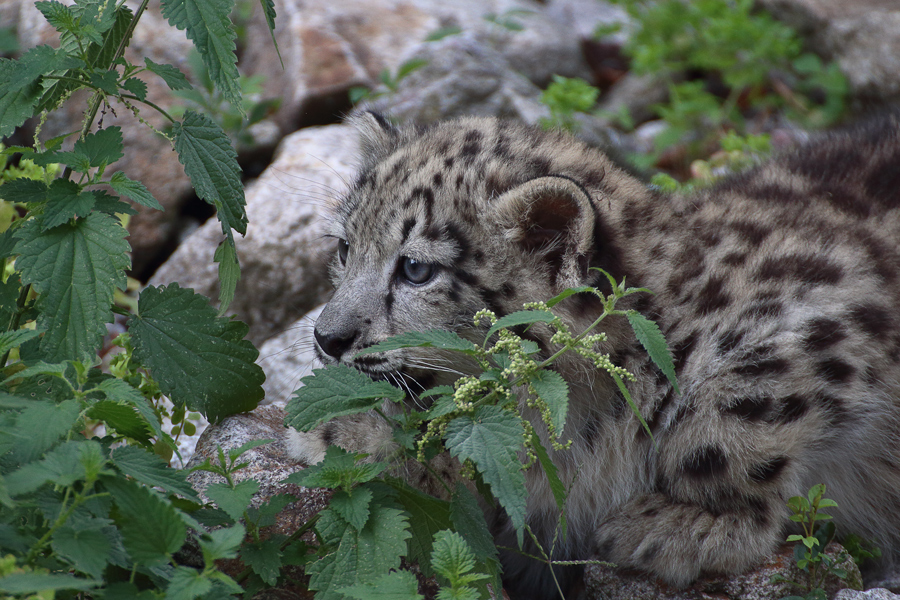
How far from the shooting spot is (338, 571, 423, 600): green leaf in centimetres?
264

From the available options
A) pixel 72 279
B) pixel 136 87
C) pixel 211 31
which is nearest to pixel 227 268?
pixel 72 279

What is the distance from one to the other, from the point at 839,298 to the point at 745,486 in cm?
93

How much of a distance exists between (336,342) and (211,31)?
56.5 inches

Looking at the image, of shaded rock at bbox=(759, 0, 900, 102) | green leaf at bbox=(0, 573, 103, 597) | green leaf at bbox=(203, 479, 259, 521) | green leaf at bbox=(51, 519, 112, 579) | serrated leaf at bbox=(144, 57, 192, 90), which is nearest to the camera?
green leaf at bbox=(0, 573, 103, 597)

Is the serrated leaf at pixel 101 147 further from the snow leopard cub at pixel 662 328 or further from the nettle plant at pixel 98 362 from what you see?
the snow leopard cub at pixel 662 328

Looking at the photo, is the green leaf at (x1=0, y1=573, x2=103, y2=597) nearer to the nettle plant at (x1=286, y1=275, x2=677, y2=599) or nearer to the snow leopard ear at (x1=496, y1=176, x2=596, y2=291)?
the nettle plant at (x1=286, y1=275, x2=677, y2=599)

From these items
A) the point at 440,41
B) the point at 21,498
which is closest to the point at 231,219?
the point at 21,498

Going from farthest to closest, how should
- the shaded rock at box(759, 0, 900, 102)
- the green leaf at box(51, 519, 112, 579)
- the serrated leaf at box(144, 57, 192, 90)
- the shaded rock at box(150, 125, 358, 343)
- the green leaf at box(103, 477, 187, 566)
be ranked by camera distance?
the shaded rock at box(759, 0, 900, 102) < the shaded rock at box(150, 125, 358, 343) < the serrated leaf at box(144, 57, 192, 90) < the green leaf at box(103, 477, 187, 566) < the green leaf at box(51, 519, 112, 579)

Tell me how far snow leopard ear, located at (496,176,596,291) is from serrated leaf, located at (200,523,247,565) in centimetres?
185

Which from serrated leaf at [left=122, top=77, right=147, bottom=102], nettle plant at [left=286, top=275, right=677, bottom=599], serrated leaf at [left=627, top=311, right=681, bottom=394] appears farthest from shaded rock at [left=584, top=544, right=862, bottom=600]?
serrated leaf at [left=122, top=77, right=147, bottom=102]

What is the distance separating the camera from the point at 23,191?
329 centimetres

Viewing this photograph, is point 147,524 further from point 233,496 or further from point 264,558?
point 264,558

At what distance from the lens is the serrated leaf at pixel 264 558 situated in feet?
9.68

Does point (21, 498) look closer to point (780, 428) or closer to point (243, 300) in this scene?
point (780, 428)
